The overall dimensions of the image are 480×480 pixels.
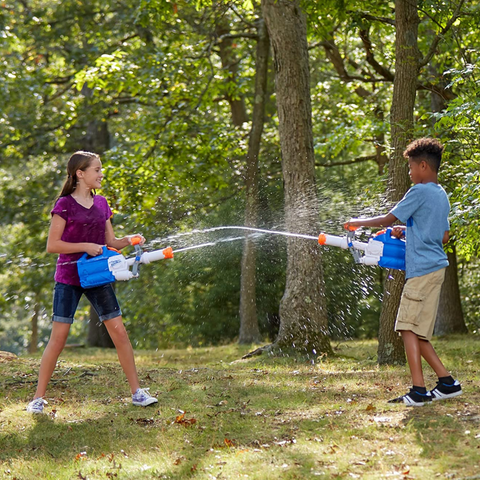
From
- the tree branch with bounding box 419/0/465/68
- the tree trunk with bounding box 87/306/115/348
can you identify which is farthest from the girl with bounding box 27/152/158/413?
the tree trunk with bounding box 87/306/115/348

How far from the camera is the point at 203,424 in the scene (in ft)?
15.2

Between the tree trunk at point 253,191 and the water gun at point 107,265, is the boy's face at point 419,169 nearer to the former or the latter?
the water gun at point 107,265

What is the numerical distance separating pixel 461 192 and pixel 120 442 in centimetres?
498

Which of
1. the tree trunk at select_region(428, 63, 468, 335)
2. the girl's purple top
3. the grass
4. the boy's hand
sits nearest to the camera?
the grass

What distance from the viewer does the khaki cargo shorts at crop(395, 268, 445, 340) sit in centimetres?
455

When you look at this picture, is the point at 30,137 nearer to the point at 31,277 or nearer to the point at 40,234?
the point at 40,234

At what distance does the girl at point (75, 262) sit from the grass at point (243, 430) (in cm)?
37

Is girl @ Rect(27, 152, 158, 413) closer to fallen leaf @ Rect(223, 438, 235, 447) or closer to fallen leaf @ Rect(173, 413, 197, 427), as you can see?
fallen leaf @ Rect(173, 413, 197, 427)

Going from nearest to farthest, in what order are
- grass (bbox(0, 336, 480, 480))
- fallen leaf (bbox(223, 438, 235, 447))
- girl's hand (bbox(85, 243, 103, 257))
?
1. grass (bbox(0, 336, 480, 480))
2. fallen leaf (bbox(223, 438, 235, 447))
3. girl's hand (bbox(85, 243, 103, 257))

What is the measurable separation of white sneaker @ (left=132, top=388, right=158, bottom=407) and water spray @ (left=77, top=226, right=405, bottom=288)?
36.7 inches

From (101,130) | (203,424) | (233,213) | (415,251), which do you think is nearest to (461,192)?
(415,251)

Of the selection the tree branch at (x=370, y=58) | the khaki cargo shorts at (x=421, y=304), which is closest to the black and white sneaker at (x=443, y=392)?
the khaki cargo shorts at (x=421, y=304)

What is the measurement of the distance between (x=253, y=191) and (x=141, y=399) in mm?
7603

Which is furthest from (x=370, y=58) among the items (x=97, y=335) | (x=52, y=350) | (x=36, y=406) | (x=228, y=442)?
(x=97, y=335)
